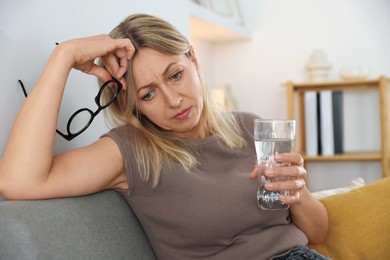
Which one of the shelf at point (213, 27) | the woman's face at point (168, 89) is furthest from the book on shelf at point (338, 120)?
the woman's face at point (168, 89)

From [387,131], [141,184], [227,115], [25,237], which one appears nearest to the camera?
[25,237]

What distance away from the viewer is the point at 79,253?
115 centimetres

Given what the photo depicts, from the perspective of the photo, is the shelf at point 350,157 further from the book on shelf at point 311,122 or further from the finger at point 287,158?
the finger at point 287,158

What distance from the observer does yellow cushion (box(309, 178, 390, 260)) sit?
1683 millimetres

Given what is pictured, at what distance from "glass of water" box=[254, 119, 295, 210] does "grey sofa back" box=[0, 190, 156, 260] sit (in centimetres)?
35

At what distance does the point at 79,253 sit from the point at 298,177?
21.2 inches

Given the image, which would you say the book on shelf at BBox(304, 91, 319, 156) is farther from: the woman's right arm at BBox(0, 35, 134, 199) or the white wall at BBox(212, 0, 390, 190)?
the woman's right arm at BBox(0, 35, 134, 199)

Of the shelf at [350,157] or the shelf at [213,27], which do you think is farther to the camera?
the shelf at [350,157]

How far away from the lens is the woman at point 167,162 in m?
1.30

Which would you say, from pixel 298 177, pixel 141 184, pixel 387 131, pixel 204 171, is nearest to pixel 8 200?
pixel 141 184

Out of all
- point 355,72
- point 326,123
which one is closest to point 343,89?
point 355,72

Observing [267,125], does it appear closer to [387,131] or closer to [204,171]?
[204,171]

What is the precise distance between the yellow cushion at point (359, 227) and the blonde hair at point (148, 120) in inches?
15.6

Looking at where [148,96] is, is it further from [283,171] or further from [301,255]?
[301,255]
